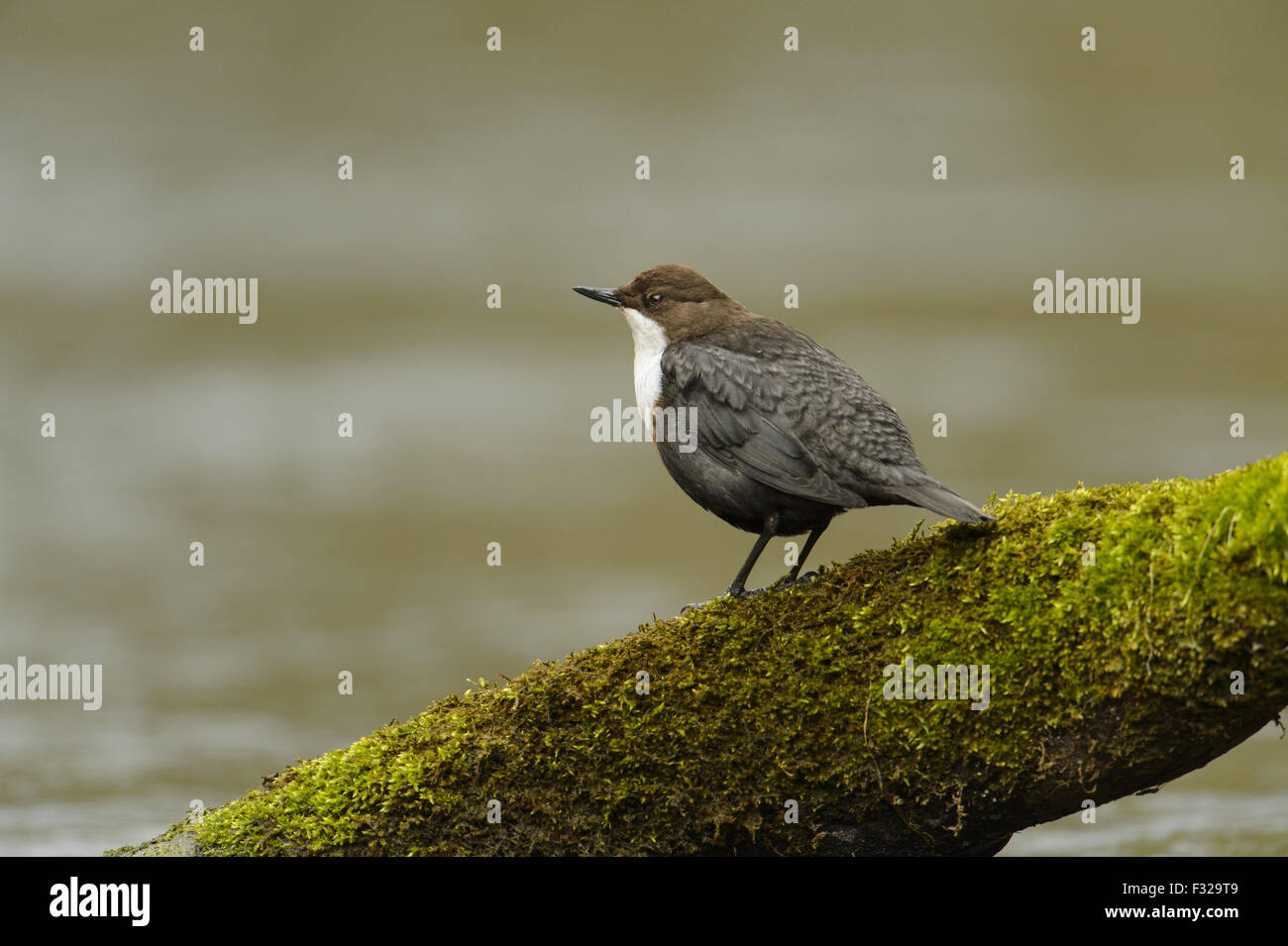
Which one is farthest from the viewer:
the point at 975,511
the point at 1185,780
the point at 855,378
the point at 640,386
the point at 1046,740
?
the point at 1185,780

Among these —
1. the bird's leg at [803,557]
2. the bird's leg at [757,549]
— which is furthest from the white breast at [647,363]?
the bird's leg at [803,557]

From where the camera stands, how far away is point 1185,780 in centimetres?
866

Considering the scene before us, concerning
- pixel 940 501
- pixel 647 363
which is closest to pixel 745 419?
pixel 647 363

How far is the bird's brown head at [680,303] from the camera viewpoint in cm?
550

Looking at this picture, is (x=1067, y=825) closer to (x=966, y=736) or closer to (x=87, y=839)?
(x=966, y=736)

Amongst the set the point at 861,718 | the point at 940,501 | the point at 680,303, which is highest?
the point at 680,303

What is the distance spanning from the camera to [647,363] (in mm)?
5578

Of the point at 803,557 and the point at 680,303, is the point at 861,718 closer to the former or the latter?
the point at 803,557

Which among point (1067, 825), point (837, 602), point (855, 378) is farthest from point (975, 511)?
point (1067, 825)

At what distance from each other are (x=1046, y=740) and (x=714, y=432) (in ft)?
6.31

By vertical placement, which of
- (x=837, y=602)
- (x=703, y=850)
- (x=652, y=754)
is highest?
(x=837, y=602)

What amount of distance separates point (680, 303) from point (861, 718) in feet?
7.75

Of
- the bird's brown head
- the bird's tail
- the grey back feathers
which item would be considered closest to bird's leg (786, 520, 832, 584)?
the grey back feathers

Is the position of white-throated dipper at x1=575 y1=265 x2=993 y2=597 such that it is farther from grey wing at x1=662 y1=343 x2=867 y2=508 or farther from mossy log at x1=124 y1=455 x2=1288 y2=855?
mossy log at x1=124 y1=455 x2=1288 y2=855
